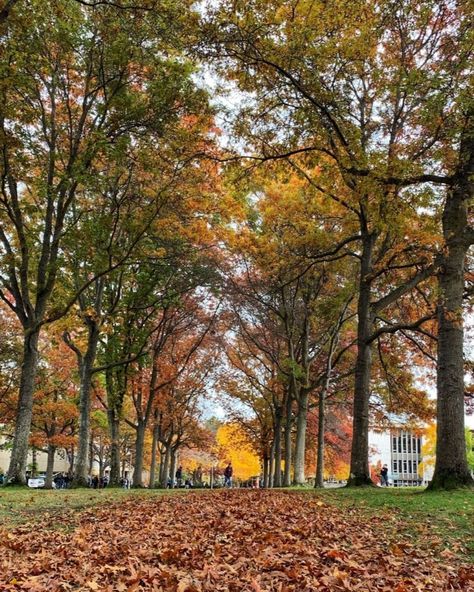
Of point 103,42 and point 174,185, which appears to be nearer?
point 103,42

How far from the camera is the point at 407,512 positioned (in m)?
7.39

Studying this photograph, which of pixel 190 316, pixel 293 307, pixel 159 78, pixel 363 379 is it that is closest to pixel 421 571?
pixel 363 379

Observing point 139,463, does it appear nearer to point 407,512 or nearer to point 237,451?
point 407,512

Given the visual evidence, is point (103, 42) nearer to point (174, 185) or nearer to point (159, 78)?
point (159, 78)

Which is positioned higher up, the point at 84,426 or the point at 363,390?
the point at 363,390

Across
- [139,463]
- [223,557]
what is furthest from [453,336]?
[139,463]

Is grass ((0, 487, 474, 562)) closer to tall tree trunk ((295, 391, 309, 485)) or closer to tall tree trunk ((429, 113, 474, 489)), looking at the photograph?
tall tree trunk ((429, 113, 474, 489))

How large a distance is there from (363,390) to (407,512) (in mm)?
6062

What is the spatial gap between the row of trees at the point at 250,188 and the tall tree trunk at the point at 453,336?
0.13ft

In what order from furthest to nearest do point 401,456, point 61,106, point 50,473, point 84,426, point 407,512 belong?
1. point 401,456
2. point 50,473
3. point 84,426
4. point 61,106
5. point 407,512

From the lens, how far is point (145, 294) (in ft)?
61.9

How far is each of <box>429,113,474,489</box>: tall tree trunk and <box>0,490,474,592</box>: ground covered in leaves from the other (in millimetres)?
3713

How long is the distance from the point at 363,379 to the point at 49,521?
348 inches

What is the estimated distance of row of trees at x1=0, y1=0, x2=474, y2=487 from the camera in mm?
9133
